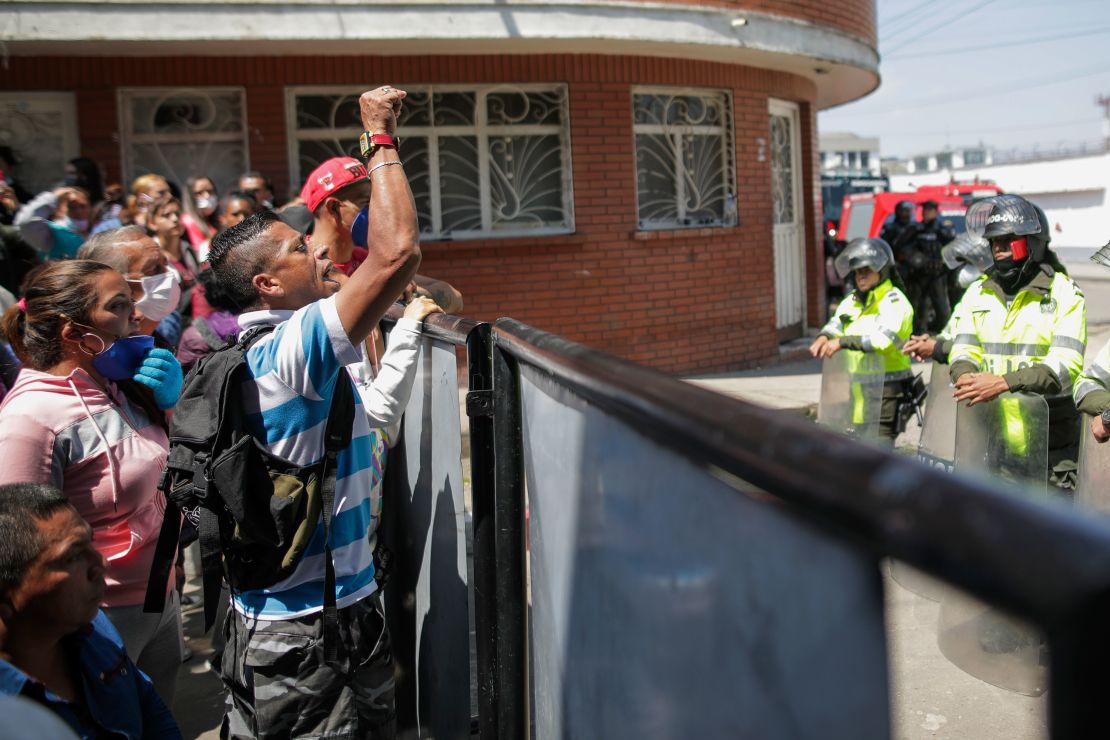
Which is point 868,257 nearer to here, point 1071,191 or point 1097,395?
point 1097,395

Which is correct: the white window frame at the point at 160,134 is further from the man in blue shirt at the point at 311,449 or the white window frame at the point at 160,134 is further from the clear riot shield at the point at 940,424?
the man in blue shirt at the point at 311,449

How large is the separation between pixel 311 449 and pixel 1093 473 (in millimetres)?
2873

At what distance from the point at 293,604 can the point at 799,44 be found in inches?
346

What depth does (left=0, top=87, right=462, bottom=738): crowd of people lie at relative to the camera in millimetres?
2146

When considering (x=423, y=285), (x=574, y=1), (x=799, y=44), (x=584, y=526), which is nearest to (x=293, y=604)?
(x=584, y=526)

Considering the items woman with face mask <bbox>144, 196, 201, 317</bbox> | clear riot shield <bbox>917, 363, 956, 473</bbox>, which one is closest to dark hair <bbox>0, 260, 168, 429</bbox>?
woman with face mask <bbox>144, 196, 201, 317</bbox>

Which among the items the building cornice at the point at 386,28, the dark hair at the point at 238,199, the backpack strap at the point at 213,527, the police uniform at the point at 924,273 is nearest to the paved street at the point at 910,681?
the backpack strap at the point at 213,527

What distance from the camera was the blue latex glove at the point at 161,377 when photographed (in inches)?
117

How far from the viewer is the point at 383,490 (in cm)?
342

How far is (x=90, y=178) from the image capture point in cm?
748

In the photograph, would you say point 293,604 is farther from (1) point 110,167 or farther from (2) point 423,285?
(1) point 110,167

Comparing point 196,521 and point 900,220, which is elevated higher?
point 900,220

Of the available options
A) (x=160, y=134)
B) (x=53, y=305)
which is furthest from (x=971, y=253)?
(x=160, y=134)

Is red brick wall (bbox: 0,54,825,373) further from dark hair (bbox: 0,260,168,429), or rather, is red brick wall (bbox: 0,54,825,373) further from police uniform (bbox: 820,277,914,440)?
dark hair (bbox: 0,260,168,429)
